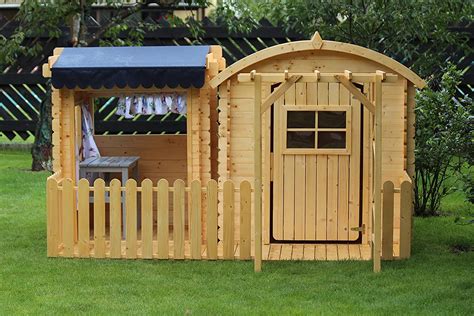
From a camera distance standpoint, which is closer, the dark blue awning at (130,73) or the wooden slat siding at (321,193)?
the dark blue awning at (130,73)

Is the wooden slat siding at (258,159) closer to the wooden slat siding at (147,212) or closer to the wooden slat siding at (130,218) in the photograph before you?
the wooden slat siding at (147,212)

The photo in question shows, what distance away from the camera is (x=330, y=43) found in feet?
31.3

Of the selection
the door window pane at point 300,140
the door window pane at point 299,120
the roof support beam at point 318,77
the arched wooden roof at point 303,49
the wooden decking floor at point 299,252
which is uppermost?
the arched wooden roof at point 303,49

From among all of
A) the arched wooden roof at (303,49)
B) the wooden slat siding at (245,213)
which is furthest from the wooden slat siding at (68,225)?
the arched wooden roof at (303,49)

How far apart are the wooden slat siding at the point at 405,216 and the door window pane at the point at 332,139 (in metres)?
1.15

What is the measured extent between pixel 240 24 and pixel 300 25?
3.51ft

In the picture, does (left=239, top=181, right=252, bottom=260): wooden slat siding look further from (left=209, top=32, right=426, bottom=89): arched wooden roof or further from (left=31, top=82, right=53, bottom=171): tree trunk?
(left=31, top=82, right=53, bottom=171): tree trunk

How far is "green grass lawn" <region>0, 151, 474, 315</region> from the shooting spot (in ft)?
24.7

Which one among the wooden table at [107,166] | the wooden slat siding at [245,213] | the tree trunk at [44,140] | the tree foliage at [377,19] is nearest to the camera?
the wooden slat siding at [245,213]

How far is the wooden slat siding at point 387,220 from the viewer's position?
354 inches

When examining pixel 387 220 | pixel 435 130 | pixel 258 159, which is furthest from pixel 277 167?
pixel 435 130

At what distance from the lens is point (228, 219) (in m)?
9.27

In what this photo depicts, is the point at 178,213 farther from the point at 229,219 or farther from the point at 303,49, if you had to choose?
the point at 303,49

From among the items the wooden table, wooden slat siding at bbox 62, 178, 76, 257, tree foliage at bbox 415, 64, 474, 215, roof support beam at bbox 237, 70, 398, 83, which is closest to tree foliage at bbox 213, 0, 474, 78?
tree foliage at bbox 415, 64, 474, 215
